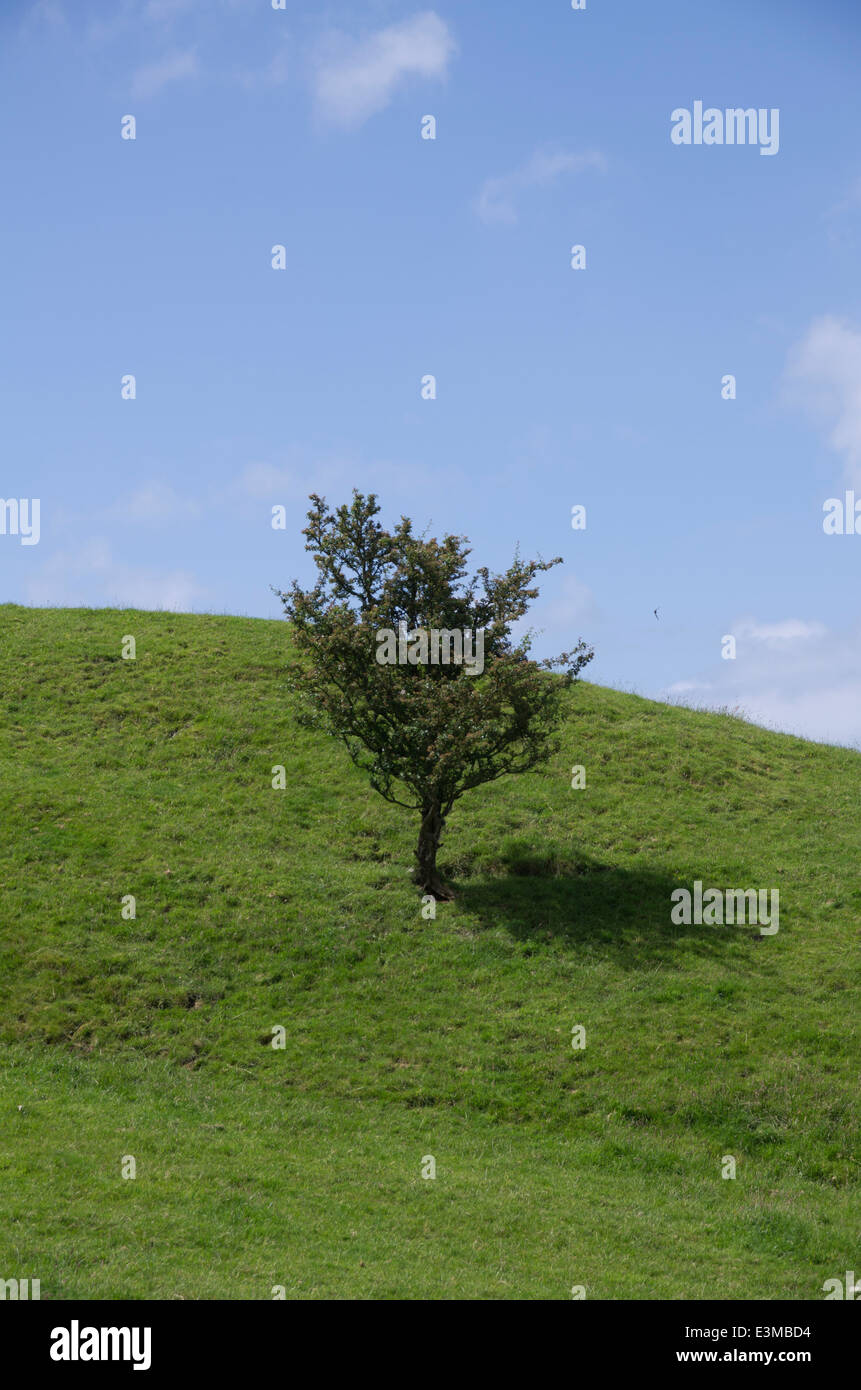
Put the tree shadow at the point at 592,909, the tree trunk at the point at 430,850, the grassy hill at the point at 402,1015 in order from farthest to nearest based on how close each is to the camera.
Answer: the tree trunk at the point at 430,850
the tree shadow at the point at 592,909
the grassy hill at the point at 402,1015

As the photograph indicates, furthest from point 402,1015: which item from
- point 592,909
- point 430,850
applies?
point 592,909

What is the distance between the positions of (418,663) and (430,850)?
17.7 feet

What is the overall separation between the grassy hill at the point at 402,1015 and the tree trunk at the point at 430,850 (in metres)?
0.62

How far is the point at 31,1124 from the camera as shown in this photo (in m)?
18.9

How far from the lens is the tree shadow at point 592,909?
27234mm

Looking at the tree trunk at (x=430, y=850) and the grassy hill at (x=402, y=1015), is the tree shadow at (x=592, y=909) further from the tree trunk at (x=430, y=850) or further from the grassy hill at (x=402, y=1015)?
the tree trunk at (x=430, y=850)

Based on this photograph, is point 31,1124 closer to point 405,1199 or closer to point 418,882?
point 405,1199

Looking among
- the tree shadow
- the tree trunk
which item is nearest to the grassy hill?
the tree shadow

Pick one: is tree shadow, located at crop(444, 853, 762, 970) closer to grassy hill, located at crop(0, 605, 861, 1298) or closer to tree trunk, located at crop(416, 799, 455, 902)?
grassy hill, located at crop(0, 605, 861, 1298)

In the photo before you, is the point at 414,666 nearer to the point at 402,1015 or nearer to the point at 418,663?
the point at 418,663

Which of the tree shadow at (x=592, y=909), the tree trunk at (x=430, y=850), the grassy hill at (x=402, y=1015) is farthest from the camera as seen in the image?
the tree trunk at (x=430, y=850)

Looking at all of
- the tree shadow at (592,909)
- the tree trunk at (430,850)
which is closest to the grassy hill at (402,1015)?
the tree shadow at (592,909)

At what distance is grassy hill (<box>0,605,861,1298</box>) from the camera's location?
15.7 metres
